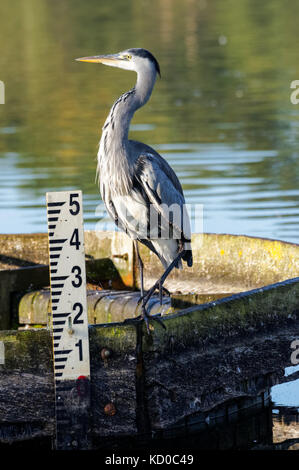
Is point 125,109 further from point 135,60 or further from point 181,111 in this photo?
point 181,111

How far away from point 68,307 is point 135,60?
103 inches

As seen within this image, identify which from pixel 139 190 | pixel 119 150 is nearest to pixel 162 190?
pixel 139 190

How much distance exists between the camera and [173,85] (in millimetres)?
32281

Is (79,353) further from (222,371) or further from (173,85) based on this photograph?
(173,85)

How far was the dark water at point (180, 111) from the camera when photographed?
1670 cm

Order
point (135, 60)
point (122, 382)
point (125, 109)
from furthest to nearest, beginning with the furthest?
point (135, 60) < point (125, 109) < point (122, 382)

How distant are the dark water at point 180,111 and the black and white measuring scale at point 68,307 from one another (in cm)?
219

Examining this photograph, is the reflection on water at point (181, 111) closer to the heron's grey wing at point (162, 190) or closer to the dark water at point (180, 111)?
the dark water at point (180, 111)

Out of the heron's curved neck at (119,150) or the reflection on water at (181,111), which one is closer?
the heron's curved neck at (119,150)

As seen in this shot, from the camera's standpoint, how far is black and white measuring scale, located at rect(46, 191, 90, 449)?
695 centimetres

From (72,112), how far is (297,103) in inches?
237

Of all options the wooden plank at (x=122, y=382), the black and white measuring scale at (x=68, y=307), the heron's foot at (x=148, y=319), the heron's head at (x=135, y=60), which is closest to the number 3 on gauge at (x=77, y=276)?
the black and white measuring scale at (x=68, y=307)

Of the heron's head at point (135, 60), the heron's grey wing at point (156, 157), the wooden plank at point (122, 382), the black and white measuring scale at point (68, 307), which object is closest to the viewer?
the black and white measuring scale at point (68, 307)

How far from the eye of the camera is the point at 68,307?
23.0ft
